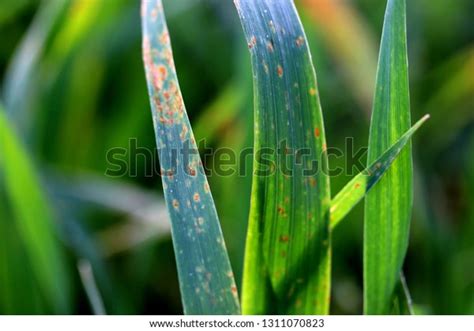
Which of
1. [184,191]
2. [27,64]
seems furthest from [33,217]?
[184,191]

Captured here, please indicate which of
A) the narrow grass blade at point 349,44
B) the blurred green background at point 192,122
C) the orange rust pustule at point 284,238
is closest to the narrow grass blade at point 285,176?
the orange rust pustule at point 284,238

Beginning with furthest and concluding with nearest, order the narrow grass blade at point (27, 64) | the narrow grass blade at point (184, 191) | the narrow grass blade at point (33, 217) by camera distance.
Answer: the narrow grass blade at point (27, 64) → the narrow grass blade at point (33, 217) → the narrow grass blade at point (184, 191)

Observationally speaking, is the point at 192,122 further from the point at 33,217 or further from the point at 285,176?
the point at 285,176

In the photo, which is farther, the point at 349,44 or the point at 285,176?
the point at 349,44

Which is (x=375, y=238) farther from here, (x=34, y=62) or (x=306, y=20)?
(x=34, y=62)

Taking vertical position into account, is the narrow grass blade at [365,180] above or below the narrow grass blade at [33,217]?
above

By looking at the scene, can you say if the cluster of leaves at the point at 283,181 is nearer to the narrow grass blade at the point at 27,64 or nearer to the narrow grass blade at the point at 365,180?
the narrow grass blade at the point at 365,180
